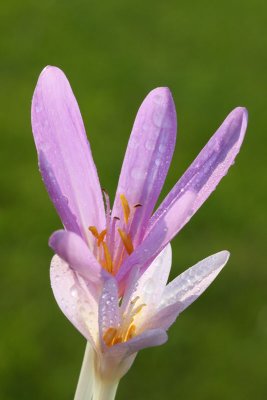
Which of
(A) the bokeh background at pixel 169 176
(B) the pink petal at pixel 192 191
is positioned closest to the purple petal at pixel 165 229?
(B) the pink petal at pixel 192 191

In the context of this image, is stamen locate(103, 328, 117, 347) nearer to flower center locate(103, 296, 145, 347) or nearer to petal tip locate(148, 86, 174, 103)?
flower center locate(103, 296, 145, 347)

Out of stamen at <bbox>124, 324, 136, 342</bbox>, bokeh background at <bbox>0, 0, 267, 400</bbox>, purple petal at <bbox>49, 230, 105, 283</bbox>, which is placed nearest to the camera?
purple petal at <bbox>49, 230, 105, 283</bbox>

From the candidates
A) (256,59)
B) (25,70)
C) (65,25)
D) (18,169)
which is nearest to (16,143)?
(18,169)

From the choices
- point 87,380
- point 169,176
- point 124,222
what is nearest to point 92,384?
point 87,380

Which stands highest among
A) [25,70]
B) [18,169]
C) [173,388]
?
[25,70]

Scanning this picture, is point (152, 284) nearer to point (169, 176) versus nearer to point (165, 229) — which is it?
point (165, 229)

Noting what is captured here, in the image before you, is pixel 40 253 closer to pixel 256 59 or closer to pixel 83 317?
pixel 256 59

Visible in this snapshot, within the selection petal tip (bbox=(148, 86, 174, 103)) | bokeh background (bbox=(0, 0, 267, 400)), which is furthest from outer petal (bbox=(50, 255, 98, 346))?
bokeh background (bbox=(0, 0, 267, 400))
